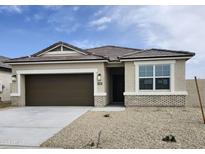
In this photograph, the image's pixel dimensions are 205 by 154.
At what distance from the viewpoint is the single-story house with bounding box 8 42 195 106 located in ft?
46.2

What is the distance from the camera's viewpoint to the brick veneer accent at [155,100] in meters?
14.1

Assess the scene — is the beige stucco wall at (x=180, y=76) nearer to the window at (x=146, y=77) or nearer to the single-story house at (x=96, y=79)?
the single-story house at (x=96, y=79)

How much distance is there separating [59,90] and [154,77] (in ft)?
23.6

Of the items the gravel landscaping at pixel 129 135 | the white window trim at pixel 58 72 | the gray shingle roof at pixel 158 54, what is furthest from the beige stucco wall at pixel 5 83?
the gravel landscaping at pixel 129 135

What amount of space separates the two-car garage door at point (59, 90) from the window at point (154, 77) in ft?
12.6

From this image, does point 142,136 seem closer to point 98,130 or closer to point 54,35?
point 98,130

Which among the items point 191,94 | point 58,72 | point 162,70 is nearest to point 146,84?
point 162,70

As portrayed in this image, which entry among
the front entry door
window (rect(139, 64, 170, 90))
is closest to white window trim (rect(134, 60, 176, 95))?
window (rect(139, 64, 170, 90))

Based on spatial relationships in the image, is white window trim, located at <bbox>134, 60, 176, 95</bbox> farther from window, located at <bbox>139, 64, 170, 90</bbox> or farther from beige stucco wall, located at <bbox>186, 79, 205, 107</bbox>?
beige stucco wall, located at <bbox>186, 79, 205, 107</bbox>

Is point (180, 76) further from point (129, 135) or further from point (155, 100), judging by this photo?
point (129, 135)

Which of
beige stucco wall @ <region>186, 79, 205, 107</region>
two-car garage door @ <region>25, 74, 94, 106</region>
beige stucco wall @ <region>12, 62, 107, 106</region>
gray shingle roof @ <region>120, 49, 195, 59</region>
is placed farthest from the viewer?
two-car garage door @ <region>25, 74, 94, 106</region>

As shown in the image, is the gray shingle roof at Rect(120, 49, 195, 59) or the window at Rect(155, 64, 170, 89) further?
the window at Rect(155, 64, 170, 89)

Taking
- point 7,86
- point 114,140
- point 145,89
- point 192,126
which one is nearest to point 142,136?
point 114,140

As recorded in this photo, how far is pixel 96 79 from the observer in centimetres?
1488
